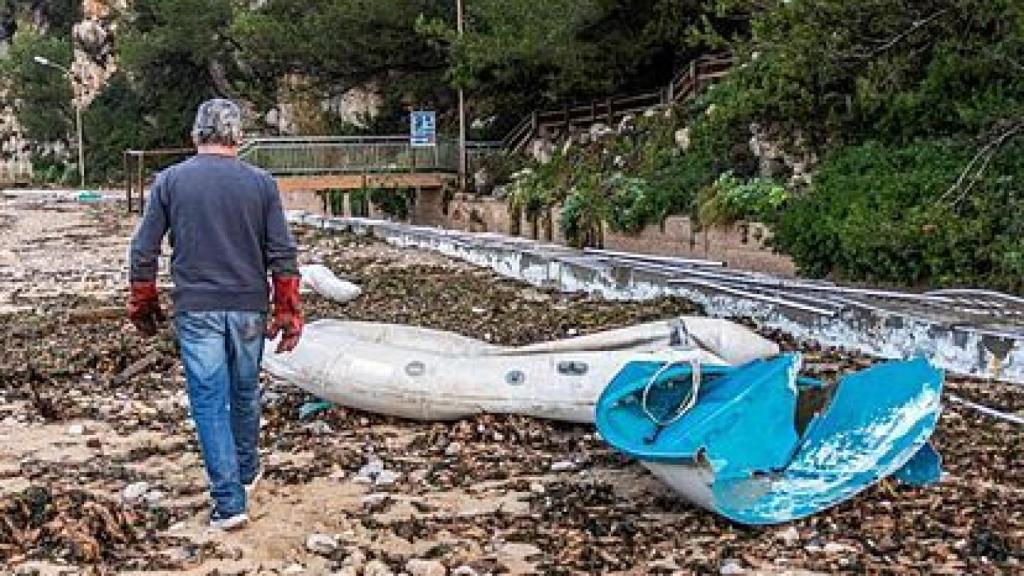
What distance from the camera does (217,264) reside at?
192 inches

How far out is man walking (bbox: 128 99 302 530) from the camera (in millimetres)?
4844

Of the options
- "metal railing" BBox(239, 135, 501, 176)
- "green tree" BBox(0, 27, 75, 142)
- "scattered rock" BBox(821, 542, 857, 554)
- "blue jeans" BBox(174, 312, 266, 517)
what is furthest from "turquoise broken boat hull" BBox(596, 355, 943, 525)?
"green tree" BBox(0, 27, 75, 142)

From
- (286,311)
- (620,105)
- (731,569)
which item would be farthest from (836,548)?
(620,105)

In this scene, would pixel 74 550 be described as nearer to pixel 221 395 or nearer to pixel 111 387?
pixel 221 395

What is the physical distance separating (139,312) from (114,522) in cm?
88

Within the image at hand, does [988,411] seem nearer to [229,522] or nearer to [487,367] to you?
[487,367]

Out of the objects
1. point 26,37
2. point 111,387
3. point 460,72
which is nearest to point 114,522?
point 111,387

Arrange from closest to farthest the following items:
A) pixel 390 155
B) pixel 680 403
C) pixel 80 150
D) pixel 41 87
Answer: pixel 680 403, pixel 390 155, pixel 80 150, pixel 41 87

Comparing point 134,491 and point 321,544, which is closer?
point 321,544

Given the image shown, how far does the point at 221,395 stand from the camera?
4930mm

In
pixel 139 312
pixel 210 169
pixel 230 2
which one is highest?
pixel 230 2

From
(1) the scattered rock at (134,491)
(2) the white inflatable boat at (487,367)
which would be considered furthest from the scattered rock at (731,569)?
(1) the scattered rock at (134,491)

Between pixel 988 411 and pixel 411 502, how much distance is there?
347 centimetres

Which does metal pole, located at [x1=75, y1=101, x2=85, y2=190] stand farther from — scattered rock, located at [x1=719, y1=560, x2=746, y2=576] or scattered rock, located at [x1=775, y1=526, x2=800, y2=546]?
scattered rock, located at [x1=719, y1=560, x2=746, y2=576]
